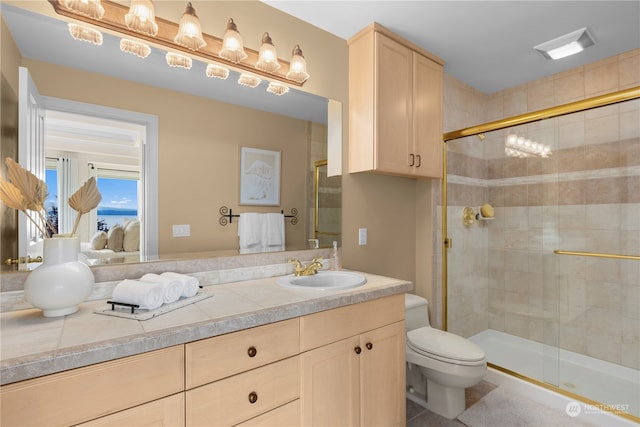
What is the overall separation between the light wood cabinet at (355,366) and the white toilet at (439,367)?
33 cm

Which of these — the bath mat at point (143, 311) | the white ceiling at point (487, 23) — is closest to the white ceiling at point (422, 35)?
the white ceiling at point (487, 23)

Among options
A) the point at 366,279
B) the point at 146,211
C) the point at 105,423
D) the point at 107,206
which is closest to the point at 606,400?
the point at 366,279

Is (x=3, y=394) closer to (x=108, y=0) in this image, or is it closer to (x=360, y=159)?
(x=108, y=0)

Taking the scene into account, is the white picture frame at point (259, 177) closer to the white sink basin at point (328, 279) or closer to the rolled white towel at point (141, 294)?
the white sink basin at point (328, 279)

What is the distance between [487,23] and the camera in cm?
197

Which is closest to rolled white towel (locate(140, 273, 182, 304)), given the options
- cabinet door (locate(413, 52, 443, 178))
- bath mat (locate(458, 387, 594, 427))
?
cabinet door (locate(413, 52, 443, 178))

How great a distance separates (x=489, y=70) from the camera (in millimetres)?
2594

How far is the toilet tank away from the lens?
215 centimetres

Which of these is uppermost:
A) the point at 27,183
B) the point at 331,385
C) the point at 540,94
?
the point at 540,94

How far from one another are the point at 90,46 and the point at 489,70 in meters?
2.77

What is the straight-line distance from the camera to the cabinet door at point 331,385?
1208 mm

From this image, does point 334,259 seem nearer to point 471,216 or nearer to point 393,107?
point 393,107

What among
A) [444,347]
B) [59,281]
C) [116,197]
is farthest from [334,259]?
[59,281]

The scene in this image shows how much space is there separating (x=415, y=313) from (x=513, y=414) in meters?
0.80
